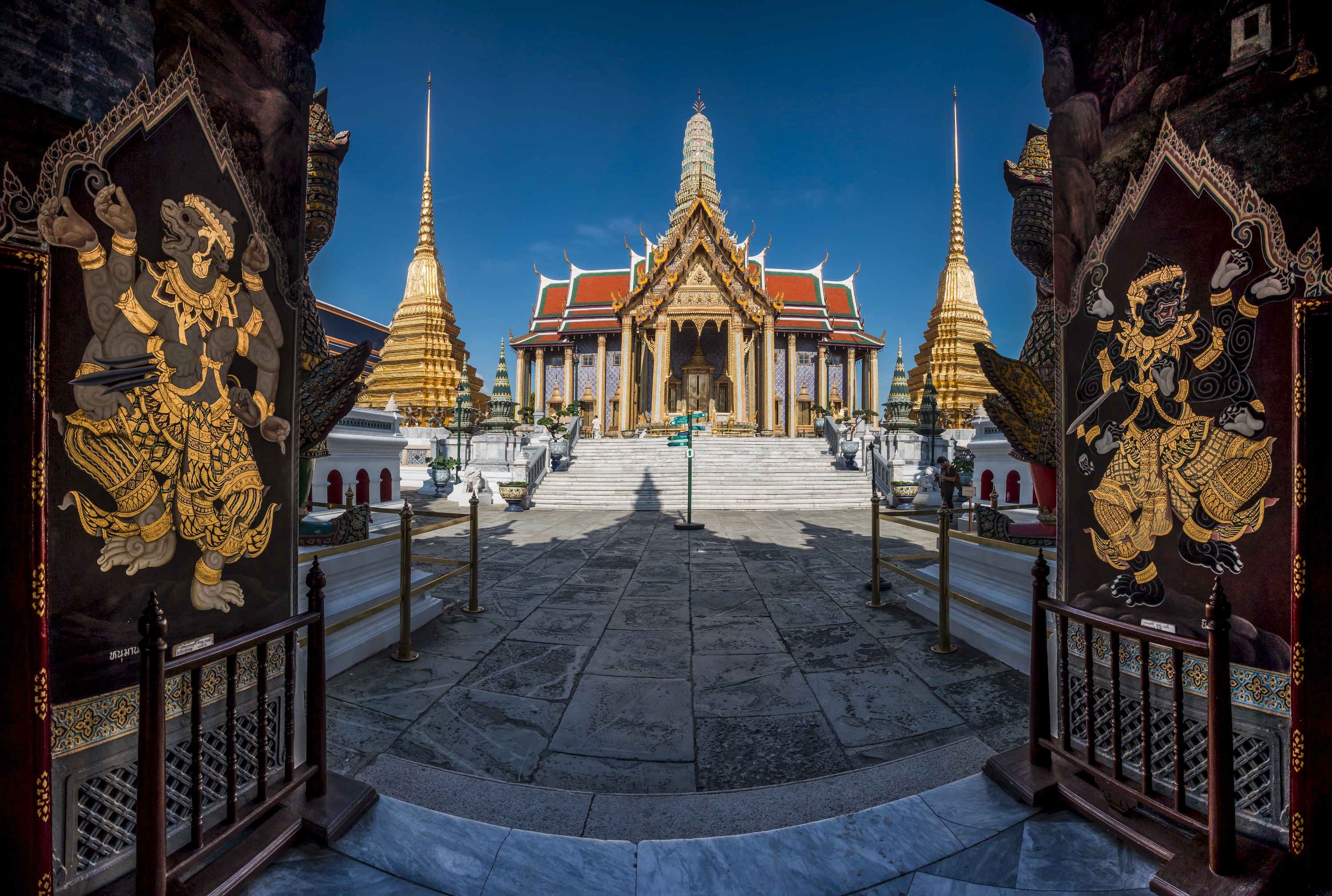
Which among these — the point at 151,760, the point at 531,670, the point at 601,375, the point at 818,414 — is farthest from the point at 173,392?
the point at 818,414

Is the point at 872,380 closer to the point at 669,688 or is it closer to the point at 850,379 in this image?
the point at 850,379

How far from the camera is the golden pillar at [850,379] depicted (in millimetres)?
30547

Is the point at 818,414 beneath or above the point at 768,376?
beneath

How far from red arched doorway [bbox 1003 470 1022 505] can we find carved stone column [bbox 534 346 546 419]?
76.0ft

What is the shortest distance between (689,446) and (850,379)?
1926 centimetres

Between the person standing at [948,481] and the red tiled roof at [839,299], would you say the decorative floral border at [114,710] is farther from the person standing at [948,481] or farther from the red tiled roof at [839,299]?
the red tiled roof at [839,299]

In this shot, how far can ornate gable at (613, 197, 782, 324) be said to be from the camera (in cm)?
2586

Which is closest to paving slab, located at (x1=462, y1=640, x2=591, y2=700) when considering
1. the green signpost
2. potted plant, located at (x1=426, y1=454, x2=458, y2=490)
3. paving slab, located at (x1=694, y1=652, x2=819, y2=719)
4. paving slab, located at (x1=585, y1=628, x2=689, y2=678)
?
paving slab, located at (x1=585, y1=628, x2=689, y2=678)

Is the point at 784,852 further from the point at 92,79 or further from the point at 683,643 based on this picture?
the point at 92,79

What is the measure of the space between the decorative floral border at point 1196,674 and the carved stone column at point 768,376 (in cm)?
2427

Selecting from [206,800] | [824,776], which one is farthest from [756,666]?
[206,800]

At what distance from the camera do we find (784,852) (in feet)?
6.93

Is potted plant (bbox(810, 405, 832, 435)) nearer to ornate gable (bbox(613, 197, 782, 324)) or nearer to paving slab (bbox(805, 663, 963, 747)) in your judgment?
ornate gable (bbox(613, 197, 782, 324))

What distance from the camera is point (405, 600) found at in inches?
159
